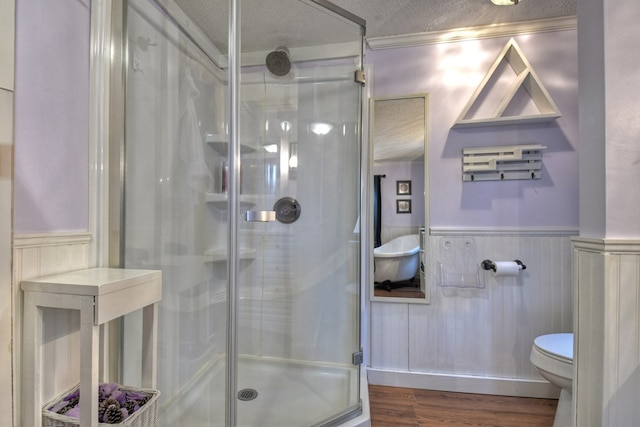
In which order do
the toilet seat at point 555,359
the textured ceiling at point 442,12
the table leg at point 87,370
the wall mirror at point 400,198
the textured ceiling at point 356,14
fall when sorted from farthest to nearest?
1. the wall mirror at point 400,198
2. the textured ceiling at point 442,12
3. the textured ceiling at point 356,14
4. the toilet seat at point 555,359
5. the table leg at point 87,370

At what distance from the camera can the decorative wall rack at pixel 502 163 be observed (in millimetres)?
1826

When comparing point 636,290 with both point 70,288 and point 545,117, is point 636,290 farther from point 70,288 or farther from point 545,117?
point 70,288

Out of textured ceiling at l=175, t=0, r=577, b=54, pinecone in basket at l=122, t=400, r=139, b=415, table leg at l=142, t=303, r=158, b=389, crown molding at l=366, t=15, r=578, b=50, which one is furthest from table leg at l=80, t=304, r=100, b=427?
crown molding at l=366, t=15, r=578, b=50

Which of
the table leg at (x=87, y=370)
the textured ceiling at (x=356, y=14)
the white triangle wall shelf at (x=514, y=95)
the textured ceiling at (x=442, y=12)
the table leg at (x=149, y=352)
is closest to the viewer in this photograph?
the table leg at (x=87, y=370)

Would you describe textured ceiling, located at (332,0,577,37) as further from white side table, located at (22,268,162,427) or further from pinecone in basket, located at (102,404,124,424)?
pinecone in basket, located at (102,404,124,424)

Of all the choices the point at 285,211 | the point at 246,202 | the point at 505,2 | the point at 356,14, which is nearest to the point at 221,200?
the point at 246,202

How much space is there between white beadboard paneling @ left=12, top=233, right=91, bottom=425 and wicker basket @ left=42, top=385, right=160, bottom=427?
0.14 ft

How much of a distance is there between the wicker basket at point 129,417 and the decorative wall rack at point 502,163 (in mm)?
1931

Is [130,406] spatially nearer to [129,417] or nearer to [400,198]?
[129,417]

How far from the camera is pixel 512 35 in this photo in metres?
1.86

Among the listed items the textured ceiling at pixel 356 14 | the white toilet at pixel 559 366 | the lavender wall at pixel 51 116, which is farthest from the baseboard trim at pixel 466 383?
the textured ceiling at pixel 356 14

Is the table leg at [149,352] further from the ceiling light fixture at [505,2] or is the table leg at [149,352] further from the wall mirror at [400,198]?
the ceiling light fixture at [505,2]

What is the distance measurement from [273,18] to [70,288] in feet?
5.03

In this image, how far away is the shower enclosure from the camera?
1348mm
